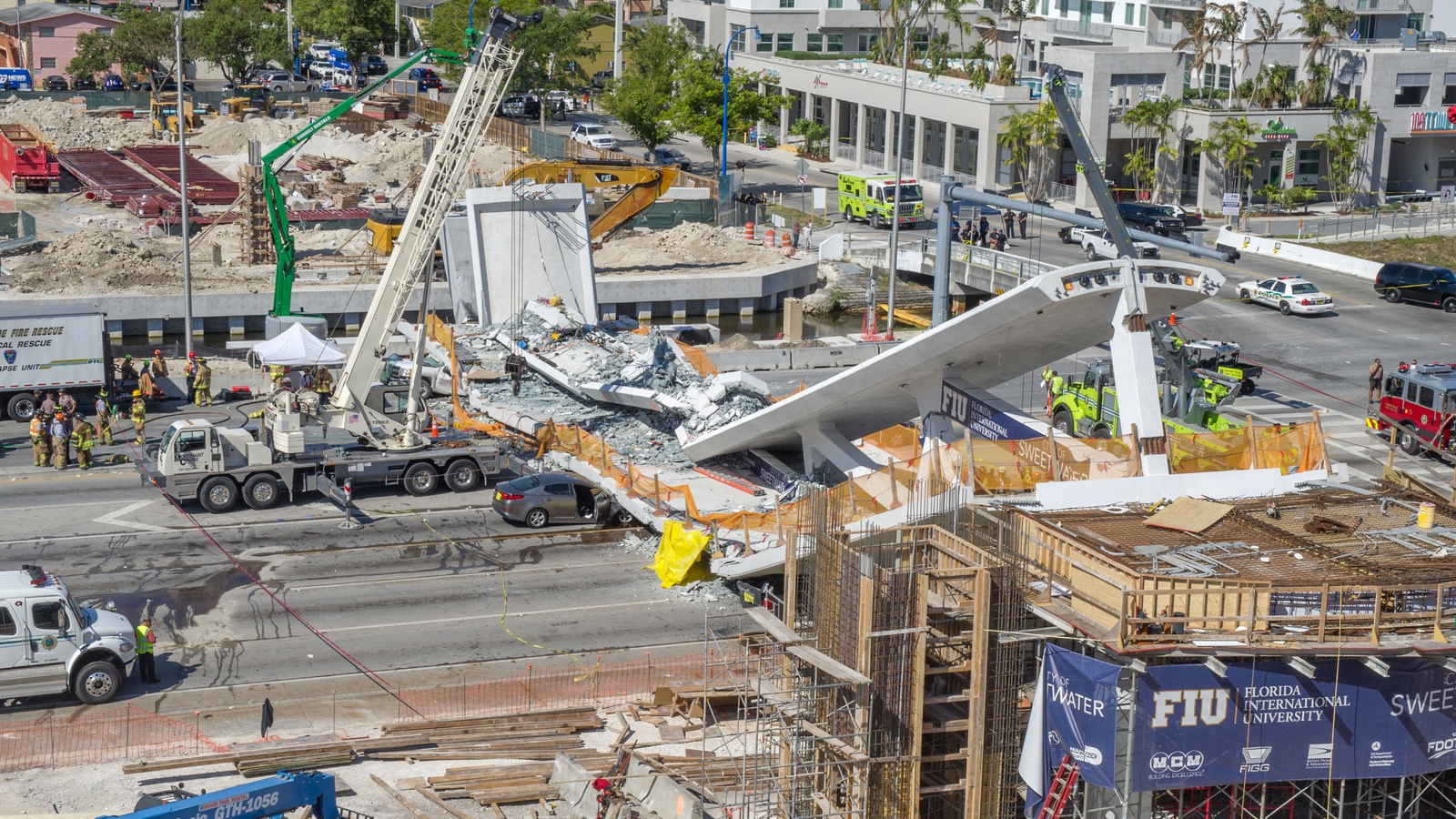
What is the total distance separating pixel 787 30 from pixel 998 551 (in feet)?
285

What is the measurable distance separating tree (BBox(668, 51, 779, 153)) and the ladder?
214 feet

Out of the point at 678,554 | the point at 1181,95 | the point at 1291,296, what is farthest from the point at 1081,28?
the point at 678,554

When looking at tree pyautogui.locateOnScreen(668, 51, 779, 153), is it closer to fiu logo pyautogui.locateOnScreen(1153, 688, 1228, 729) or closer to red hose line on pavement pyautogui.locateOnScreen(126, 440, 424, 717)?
red hose line on pavement pyautogui.locateOnScreen(126, 440, 424, 717)

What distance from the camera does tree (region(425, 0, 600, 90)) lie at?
9706 cm

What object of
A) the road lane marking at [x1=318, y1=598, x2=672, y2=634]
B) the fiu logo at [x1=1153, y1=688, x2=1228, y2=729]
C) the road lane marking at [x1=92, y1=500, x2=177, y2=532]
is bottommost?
the road lane marking at [x1=318, y1=598, x2=672, y2=634]

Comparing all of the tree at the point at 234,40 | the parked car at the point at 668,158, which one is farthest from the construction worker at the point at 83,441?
the tree at the point at 234,40

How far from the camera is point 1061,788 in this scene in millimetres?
19672

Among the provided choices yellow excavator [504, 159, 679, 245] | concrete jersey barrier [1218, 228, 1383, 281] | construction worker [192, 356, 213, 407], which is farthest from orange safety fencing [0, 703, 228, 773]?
concrete jersey barrier [1218, 228, 1383, 281]

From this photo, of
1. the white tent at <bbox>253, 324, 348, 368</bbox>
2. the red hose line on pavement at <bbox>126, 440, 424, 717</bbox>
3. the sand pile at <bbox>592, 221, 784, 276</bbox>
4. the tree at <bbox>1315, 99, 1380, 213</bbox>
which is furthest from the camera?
the tree at <bbox>1315, 99, 1380, 213</bbox>

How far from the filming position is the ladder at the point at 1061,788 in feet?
64.2

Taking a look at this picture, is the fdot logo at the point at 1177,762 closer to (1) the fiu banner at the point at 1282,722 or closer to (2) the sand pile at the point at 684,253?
(1) the fiu banner at the point at 1282,722

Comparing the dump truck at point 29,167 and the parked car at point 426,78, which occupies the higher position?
the parked car at point 426,78

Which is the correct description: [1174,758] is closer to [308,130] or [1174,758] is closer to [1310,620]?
[1310,620]

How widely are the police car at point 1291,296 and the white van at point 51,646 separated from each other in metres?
43.5
